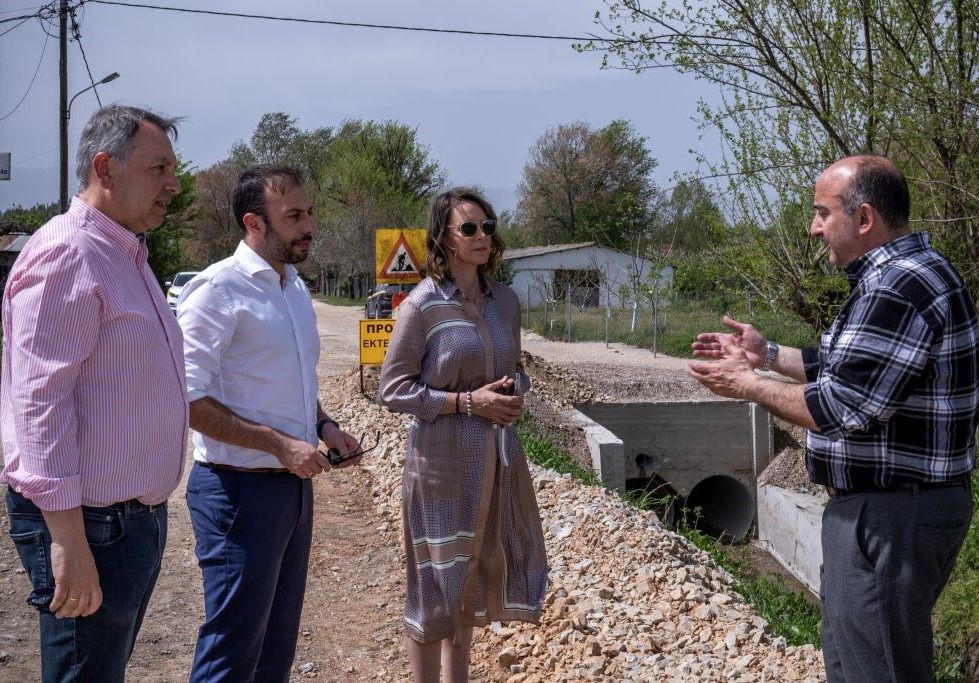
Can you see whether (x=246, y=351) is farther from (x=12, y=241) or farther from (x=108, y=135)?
(x=12, y=241)

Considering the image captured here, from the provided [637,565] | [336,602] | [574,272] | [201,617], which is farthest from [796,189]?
[574,272]

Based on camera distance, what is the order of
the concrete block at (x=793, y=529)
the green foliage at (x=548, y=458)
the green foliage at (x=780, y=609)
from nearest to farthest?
the green foliage at (x=780, y=609) < the green foliage at (x=548, y=458) < the concrete block at (x=793, y=529)

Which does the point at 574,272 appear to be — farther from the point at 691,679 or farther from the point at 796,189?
the point at 691,679

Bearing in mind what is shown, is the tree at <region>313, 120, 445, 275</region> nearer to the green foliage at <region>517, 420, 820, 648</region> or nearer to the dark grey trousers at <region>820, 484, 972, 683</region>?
the green foliage at <region>517, 420, 820, 648</region>

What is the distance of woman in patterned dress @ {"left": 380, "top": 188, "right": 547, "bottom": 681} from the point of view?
3.84 meters

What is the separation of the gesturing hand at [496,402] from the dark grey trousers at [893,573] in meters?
1.33

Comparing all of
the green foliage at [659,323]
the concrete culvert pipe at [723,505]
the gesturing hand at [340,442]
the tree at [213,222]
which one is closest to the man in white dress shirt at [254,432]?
the gesturing hand at [340,442]

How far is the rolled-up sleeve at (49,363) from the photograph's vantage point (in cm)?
233

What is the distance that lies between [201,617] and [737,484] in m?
13.3

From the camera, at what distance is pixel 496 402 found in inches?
149

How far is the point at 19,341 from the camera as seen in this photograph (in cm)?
238

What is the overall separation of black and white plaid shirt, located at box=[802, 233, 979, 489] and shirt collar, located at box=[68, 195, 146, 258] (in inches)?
77.7

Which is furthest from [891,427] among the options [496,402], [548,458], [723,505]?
[723,505]

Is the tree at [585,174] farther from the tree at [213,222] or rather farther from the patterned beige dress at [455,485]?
the patterned beige dress at [455,485]
